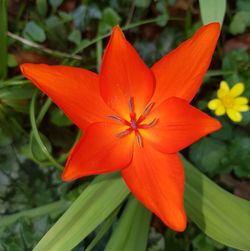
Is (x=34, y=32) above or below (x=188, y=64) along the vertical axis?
below

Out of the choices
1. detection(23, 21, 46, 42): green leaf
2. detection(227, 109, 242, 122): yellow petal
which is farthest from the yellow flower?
detection(23, 21, 46, 42): green leaf

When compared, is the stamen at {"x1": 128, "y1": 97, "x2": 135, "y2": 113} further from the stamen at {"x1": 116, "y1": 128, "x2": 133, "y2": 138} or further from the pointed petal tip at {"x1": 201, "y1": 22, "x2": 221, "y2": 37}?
the pointed petal tip at {"x1": 201, "y1": 22, "x2": 221, "y2": 37}

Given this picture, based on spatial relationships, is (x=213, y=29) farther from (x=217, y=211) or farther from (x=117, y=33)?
(x=217, y=211)

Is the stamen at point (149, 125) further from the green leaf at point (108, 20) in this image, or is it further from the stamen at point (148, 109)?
the green leaf at point (108, 20)

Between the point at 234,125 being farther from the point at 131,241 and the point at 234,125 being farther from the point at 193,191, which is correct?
the point at 131,241

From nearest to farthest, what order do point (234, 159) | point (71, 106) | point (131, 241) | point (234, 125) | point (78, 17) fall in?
point (71, 106) < point (131, 241) < point (234, 159) < point (234, 125) < point (78, 17)

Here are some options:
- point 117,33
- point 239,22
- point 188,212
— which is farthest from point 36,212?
point 239,22

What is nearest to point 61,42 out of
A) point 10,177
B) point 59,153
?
point 59,153
